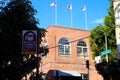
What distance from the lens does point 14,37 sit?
655 inches

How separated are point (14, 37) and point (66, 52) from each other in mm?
36741

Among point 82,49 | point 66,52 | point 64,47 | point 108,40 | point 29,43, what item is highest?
point 108,40

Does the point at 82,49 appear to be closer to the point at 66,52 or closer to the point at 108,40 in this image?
the point at 66,52

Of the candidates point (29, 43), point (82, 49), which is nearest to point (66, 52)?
point (82, 49)

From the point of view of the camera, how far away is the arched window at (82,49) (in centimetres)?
5434

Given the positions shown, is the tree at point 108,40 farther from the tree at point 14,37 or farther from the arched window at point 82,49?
the tree at point 14,37

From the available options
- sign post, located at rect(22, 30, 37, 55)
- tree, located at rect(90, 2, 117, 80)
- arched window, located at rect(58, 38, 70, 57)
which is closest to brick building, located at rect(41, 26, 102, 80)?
arched window, located at rect(58, 38, 70, 57)

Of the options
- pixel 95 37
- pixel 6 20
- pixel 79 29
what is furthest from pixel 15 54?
pixel 79 29

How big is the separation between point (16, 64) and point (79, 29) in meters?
39.3

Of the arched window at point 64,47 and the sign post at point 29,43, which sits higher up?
the arched window at point 64,47

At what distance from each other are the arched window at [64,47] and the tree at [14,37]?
3491 cm

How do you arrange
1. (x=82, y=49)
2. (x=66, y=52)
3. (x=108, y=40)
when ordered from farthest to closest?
(x=82, y=49) < (x=66, y=52) < (x=108, y=40)

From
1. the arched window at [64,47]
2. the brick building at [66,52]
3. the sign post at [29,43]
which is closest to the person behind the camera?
the sign post at [29,43]

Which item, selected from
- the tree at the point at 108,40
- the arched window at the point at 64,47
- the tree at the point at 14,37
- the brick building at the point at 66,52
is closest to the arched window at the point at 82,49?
the brick building at the point at 66,52
